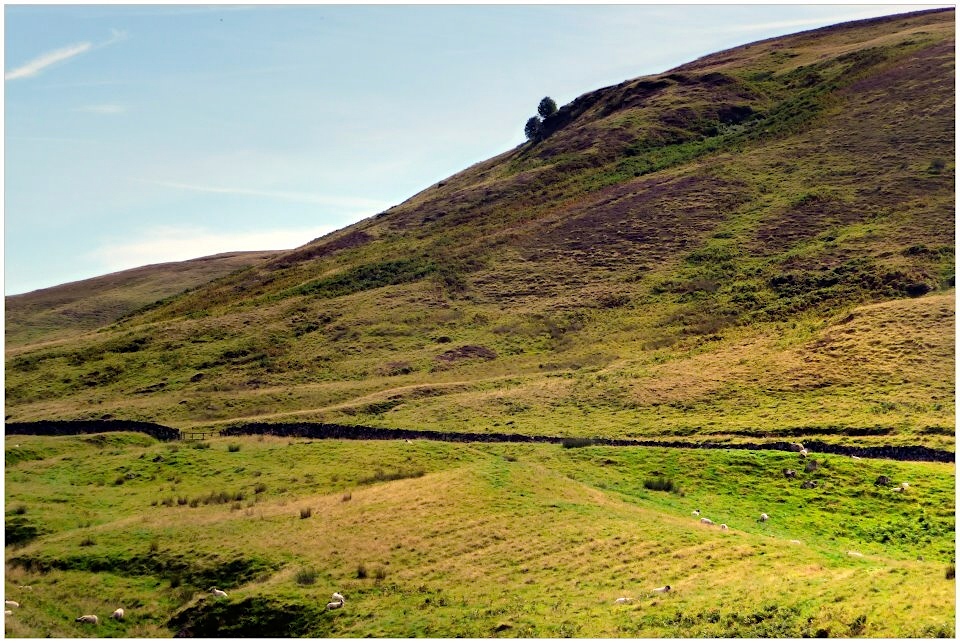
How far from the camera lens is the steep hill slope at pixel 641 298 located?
59531 millimetres

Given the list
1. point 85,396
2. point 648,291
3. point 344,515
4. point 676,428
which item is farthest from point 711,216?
point 344,515

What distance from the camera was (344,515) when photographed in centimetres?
3662

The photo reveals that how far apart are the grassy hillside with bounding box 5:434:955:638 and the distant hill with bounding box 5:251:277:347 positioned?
9708cm

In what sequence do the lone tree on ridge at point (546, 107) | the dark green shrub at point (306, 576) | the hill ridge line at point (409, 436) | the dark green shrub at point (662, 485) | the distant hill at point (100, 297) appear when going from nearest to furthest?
the dark green shrub at point (306, 576), the dark green shrub at point (662, 485), the hill ridge line at point (409, 436), the distant hill at point (100, 297), the lone tree on ridge at point (546, 107)

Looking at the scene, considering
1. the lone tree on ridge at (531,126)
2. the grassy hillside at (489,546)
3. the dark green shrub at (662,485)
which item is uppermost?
the lone tree on ridge at (531,126)

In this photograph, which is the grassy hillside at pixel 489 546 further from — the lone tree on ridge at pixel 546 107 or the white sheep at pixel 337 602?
the lone tree on ridge at pixel 546 107

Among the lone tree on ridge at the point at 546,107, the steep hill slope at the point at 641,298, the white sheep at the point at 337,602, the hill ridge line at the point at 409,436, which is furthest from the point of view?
the lone tree on ridge at the point at 546,107

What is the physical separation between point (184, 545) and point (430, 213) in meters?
101

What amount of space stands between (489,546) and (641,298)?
5794cm

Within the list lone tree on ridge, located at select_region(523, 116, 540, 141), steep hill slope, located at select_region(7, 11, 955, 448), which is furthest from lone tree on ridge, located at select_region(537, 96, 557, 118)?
steep hill slope, located at select_region(7, 11, 955, 448)

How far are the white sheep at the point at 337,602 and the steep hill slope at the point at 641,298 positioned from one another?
27807mm

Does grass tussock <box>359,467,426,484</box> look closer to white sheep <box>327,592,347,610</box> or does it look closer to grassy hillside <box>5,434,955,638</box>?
grassy hillside <box>5,434,955,638</box>

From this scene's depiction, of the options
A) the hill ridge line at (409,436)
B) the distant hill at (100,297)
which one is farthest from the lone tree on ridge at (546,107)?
the hill ridge line at (409,436)

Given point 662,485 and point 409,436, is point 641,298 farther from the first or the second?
point 662,485
